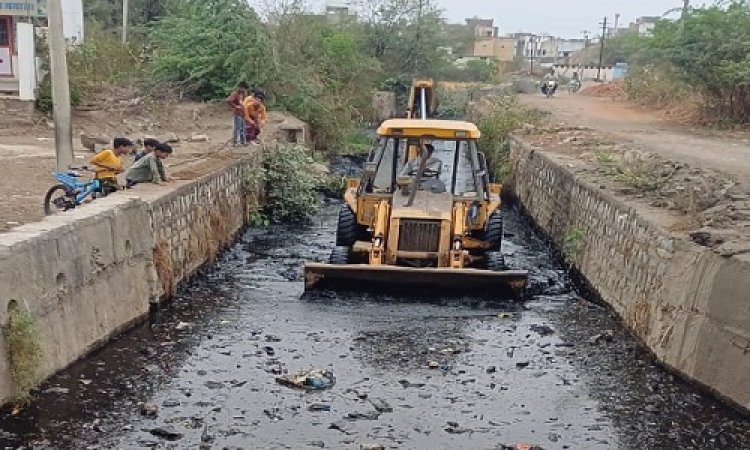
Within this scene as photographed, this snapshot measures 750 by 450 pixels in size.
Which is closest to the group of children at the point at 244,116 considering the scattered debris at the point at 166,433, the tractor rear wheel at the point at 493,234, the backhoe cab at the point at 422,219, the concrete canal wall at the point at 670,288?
the backhoe cab at the point at 422,219

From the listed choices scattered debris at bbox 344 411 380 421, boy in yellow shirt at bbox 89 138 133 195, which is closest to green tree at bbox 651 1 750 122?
boy in yellow shirt at bbox 89 138 133 195

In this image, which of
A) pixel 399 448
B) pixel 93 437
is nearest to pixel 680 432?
pixel 399 448

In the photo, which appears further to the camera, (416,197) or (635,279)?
(416,197)

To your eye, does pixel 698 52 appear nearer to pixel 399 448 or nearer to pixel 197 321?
pixel 197 321

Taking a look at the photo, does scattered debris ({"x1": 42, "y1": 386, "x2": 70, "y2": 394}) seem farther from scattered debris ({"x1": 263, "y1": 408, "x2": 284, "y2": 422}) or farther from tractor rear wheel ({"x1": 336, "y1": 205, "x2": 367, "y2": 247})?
tractor rear wheel ({"x1": 336, "y1": 205, "x2": 367, "y2": 247})

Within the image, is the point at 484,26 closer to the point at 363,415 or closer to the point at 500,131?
the point at 500,131

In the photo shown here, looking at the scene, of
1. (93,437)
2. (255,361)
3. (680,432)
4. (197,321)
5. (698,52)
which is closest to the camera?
(93,437)

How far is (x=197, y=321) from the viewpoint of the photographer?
10180mm

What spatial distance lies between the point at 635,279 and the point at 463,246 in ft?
8.00

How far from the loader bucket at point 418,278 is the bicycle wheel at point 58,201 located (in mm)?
3017

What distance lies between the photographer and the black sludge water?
23.2ft

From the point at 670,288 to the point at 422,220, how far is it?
3.46 meters

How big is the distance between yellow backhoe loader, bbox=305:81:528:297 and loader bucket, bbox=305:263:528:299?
0.04ft

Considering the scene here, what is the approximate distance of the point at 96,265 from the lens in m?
8.66
